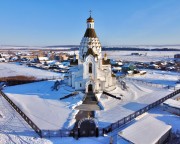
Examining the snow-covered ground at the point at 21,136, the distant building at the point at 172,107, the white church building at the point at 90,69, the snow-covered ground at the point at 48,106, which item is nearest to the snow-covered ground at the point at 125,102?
the white church building at the point at 90,69

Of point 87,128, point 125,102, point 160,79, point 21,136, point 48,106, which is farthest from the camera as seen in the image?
point 160,79

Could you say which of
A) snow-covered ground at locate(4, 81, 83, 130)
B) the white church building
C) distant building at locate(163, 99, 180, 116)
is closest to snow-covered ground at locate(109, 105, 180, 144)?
distant building at locate(163, 99, 180, 116)

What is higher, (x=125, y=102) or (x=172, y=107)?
(x=172, y=107)

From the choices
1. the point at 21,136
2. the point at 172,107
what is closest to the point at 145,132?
the point at 172,107

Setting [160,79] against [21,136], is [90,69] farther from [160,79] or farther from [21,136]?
[160,79]

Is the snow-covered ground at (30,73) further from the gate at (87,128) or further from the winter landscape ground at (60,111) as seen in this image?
the gate at (87,128)
